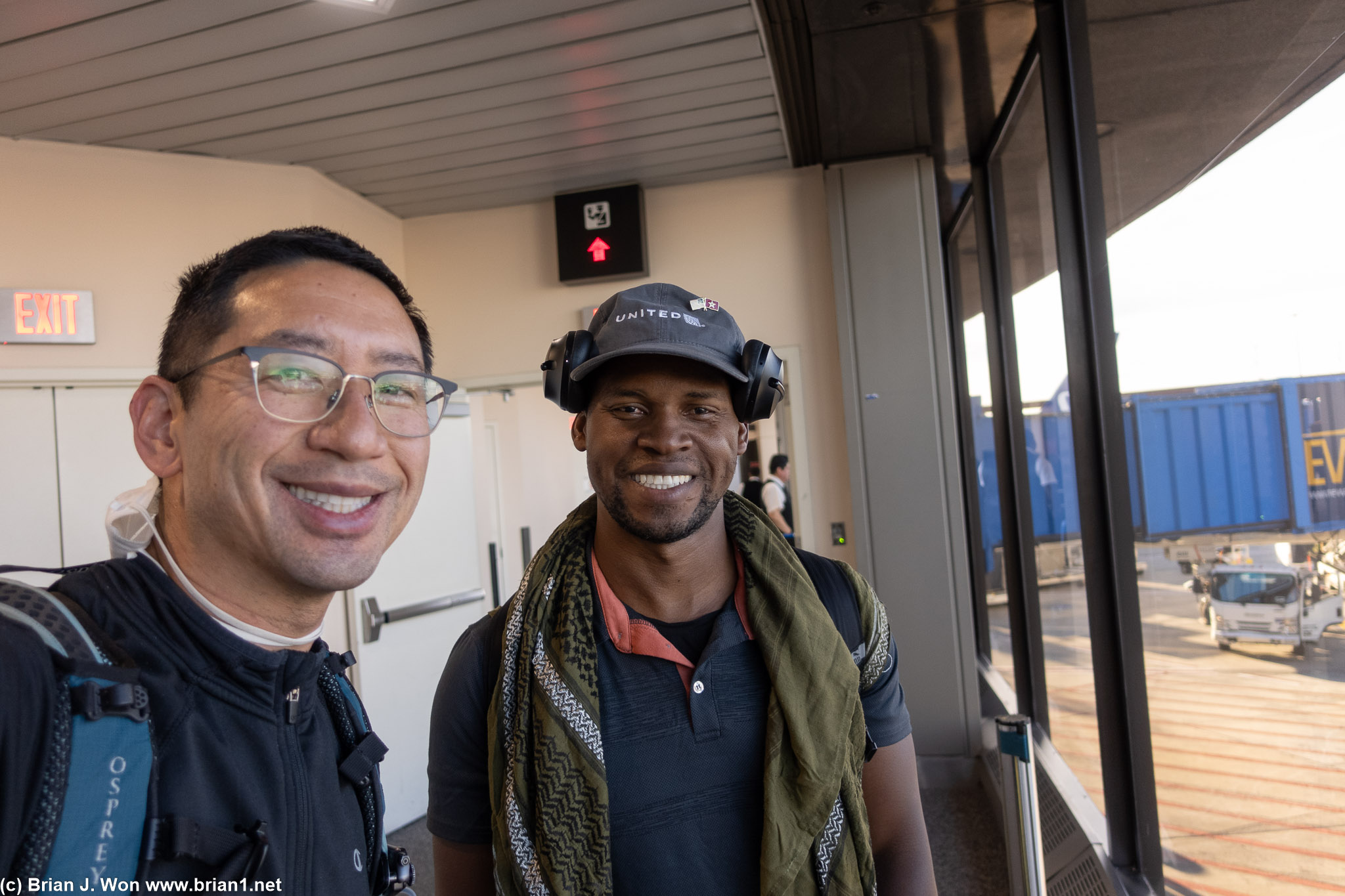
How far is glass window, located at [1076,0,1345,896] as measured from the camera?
1317mm

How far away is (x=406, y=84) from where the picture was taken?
332 centimetres

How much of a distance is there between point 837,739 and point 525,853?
1.83 feet

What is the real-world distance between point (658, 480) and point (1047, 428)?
2521 millimetres

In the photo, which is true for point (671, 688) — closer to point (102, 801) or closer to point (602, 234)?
point (102, 801)

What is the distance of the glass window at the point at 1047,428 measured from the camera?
2.99 meters

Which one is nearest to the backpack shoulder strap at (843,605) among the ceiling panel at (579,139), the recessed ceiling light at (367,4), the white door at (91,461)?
the recessed ceiling light at (367,4)

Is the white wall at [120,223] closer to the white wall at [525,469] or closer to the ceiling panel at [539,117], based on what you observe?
the ceiling panel at [539,117]

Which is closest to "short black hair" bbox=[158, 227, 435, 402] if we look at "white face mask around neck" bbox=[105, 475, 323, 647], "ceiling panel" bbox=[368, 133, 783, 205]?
"white face mask around neck" bbox=[105, 475, 323, 647]

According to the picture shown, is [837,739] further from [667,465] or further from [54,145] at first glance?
[54,145]

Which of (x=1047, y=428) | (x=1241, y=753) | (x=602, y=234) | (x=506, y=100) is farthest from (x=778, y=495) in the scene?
(x=1241, y=753)

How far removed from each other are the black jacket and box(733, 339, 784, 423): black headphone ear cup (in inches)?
34.3

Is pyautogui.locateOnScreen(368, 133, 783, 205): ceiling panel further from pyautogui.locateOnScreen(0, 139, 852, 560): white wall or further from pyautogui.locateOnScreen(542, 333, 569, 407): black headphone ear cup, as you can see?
pyautogui.locateOnScreen(542, 333, 569, 407): black headphone ear cup

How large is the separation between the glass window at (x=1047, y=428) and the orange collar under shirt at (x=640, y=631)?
69.3 inches

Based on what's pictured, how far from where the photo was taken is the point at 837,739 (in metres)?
1.34
